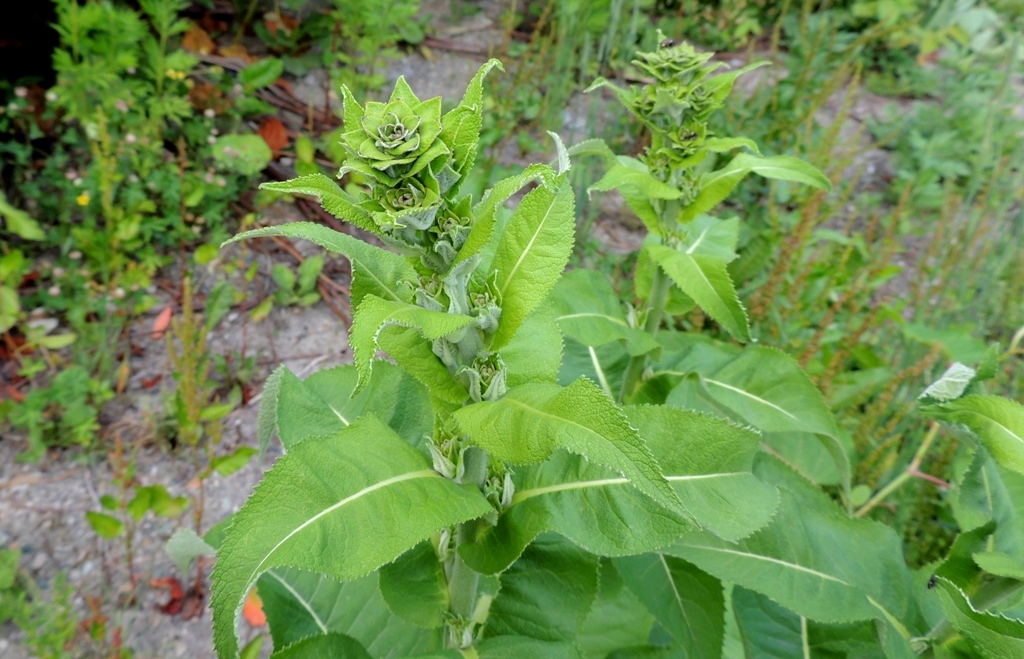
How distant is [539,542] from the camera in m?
1.26

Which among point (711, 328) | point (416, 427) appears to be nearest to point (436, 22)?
point (711, 328)

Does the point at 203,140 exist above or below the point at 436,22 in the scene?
below

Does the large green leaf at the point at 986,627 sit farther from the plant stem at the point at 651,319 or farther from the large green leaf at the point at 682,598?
the plant stem at the point at 651,319

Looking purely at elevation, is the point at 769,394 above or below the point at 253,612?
above

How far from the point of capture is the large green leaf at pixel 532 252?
3.19 ft

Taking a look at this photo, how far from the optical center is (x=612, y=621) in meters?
1.78

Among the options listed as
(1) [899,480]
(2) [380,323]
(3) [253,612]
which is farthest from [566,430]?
(3) [253,612]

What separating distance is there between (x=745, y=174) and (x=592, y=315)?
560mm

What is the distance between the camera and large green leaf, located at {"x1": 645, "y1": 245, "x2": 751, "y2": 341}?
1550mm

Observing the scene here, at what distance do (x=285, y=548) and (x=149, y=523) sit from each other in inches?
85.1

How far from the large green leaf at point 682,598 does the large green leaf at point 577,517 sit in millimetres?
504

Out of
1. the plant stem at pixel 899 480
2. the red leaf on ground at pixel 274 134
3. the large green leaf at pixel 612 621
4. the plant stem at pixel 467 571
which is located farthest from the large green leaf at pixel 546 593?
the red leaf on ground at pixel 274 134

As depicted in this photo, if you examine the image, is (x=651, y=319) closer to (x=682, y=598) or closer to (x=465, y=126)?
(x=682, y=598)

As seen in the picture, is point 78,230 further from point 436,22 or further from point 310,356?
point 436,22
